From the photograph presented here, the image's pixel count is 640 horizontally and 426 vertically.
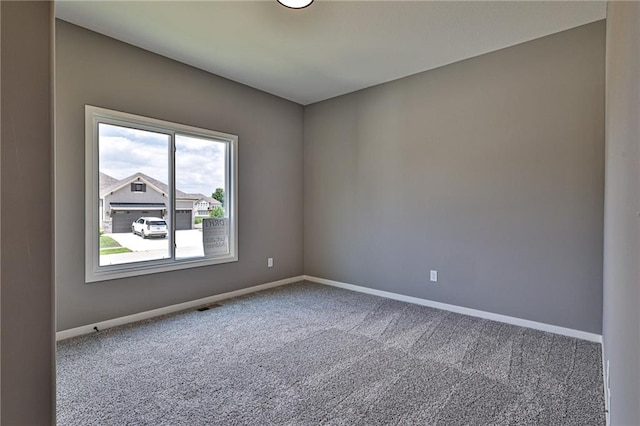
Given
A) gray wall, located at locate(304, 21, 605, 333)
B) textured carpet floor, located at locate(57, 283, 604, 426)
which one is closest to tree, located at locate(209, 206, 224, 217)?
textured carpet floor, located at locate(57, 283, 604, 426)

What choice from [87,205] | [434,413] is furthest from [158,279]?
[434,413]

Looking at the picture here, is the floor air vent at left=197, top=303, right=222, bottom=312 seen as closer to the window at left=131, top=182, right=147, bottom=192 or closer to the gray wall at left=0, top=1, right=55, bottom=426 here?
the window at left=131, top=182, right=147, bottom=192

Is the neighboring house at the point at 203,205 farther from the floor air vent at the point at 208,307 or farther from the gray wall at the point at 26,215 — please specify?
the gray wall at the point at 26,215

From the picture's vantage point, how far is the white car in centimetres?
341

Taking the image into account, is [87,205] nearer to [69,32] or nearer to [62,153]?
[62,153]

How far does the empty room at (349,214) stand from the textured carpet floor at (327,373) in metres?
0.02

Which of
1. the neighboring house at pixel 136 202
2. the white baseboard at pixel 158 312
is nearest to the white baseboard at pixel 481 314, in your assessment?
the white baseboard at pixel 158 312

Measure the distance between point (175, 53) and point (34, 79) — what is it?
10.4 feet

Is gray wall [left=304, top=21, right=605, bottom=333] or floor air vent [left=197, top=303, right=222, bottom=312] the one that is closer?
gray wall [left=304, top=21, right=605, bottom=333]

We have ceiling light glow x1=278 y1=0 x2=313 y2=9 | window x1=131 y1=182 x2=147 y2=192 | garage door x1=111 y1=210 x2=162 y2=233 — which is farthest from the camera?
window x1=131 y1=182 x2=147 y2=192

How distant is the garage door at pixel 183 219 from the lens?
12.3 ft

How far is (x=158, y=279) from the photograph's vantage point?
352 cm

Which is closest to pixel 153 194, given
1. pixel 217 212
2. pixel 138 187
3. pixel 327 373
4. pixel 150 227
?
pixel 138 187

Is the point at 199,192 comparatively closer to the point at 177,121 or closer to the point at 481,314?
Result: the point at 177,121
